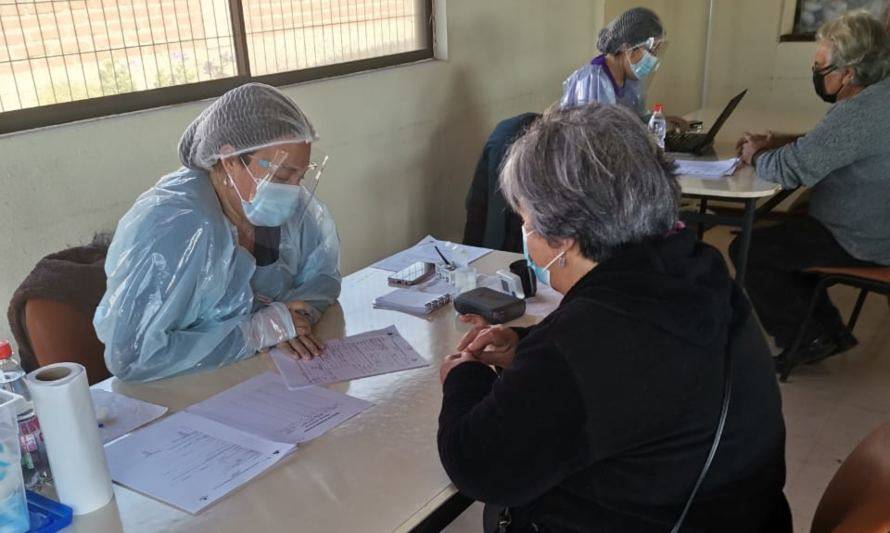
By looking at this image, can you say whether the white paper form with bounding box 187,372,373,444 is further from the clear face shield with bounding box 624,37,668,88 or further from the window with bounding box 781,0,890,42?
the window with bounding box 781,0,890,42

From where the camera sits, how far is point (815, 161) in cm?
261

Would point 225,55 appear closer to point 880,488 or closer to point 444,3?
point 444,3

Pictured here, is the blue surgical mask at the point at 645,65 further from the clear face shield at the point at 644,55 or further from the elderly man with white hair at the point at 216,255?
the elderly man with white hair at the point at 216,255

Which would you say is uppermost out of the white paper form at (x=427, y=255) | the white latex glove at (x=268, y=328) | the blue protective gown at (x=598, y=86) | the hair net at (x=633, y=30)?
the hair net at (x=633, y=30)

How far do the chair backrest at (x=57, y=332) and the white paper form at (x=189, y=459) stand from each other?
462 millimetres

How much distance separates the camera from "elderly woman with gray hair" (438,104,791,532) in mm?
981

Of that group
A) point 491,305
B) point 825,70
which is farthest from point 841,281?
point 491,305

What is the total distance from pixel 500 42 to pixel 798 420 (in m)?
2.20

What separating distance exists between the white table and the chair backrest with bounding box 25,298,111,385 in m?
1.58

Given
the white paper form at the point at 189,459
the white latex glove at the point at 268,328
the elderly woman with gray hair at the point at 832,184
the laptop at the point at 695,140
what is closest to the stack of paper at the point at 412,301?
the white latex glove at the point at 268,328

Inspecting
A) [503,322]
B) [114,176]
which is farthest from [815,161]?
[114,176]

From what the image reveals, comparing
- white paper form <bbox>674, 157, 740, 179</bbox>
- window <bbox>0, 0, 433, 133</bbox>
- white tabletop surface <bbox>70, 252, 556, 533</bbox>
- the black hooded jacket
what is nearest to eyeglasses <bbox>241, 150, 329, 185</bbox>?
white tabletop surface <bbox>70, 252, 556, 533</bbox>

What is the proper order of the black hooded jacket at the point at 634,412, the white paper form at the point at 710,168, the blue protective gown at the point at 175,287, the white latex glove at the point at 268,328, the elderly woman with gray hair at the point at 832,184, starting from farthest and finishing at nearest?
the white paper form at the point at 710,168 < the elderly woman with gray hair at the point at 832,184 < the white latex glove at the point at 268,328 < the blue protective gown at the point at 175,287 < the black hooded jacket at the point at 634,412

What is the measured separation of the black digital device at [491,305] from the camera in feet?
5.48
